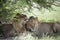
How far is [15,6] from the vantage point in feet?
8.50

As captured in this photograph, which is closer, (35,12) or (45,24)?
(45,24)

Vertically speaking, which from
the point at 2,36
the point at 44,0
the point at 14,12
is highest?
the point at 44,0

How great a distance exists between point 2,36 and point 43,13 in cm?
99

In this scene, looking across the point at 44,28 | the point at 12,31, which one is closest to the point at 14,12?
the point at 12,31

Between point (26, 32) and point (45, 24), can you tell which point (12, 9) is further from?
point (45, 24)

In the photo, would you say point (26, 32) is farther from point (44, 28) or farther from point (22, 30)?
point (44, 28)

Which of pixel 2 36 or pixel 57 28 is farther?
pixel 57 28

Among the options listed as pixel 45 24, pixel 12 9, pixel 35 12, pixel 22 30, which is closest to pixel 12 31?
pixel 22 30

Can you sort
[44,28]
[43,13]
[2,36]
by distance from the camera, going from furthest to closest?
1. [43,13]
2. [44,28]
3. [2,36]

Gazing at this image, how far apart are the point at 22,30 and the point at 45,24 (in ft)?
1.36

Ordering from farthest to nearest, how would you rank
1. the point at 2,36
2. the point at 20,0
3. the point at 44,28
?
the point at 44,28, the point at 2,36, the point at 20,0

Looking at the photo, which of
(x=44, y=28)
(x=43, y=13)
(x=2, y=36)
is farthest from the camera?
(x=43, y=13)

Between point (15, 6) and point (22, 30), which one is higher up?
point (15, 6)

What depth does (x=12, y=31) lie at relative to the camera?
2785 millimetres
